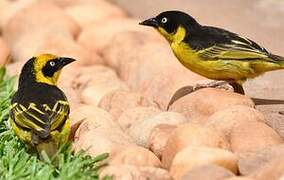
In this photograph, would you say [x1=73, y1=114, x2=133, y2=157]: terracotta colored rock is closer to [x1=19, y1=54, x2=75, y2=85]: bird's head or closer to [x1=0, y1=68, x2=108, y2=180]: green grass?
[x1=0, y1=68, x2=108, y2=180]: green grass

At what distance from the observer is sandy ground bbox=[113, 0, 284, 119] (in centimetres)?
788

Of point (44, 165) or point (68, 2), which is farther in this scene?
Result: point (68, 2)

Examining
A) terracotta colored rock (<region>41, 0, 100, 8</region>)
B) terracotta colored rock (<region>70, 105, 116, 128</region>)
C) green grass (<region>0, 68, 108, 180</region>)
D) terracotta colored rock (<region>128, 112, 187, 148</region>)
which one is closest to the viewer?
green grass (<region>0, 68, 108, 180</region>)

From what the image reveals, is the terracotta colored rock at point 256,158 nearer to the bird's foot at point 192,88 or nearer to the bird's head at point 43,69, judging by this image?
the bird's foot at point 192,88

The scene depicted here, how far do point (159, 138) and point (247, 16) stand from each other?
3547mm

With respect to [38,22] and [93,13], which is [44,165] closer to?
[38,22]

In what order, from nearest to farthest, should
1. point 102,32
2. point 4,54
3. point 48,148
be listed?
1. point 48,148
2. point 4,54
3. point 102,32

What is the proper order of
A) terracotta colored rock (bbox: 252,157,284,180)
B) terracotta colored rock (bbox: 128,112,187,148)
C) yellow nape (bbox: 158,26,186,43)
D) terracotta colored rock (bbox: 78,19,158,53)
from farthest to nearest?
terracotta colored rock (bbox: 78,19,158,53) < yellow nape (bbox: 158,26,186,43) < terracotta colored rock (bbox: 128,112,187,148) < terracotta colored rock (bbox: 252,157,284,180)

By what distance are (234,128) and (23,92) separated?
1.47 m

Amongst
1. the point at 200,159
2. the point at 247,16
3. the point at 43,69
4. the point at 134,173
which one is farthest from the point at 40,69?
the point at 247,16

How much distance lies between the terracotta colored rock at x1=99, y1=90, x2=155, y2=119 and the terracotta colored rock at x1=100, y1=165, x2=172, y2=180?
58.9 inches

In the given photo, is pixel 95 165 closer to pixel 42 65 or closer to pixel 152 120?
pixel 152 120

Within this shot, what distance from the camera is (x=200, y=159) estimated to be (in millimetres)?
5453

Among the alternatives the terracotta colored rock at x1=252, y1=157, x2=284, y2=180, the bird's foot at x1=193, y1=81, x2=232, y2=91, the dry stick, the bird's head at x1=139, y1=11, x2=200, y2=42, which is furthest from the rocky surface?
the bird's head at x1=139, y1=11, x2=200, y2=42
